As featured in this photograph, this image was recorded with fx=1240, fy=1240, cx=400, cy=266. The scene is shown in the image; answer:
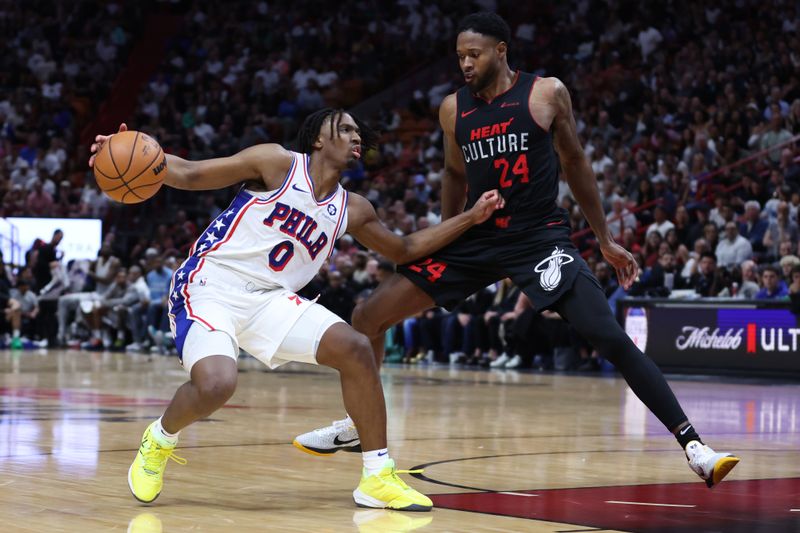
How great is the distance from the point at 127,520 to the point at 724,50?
1623cm

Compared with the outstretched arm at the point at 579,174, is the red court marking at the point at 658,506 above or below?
below

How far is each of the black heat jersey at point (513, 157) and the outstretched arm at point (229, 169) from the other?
95 cm

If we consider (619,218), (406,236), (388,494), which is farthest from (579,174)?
(619,218)

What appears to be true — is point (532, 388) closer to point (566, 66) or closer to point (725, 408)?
point (725, 408)

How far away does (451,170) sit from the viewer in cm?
577

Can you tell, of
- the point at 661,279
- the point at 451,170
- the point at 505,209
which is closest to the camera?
the point at 505,209

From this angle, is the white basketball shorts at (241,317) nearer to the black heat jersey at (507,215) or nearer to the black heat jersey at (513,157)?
the black heat jersey at (507,215)

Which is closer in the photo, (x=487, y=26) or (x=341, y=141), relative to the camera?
(x=341, y=141)

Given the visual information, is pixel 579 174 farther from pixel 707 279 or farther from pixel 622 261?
pixel 707 279

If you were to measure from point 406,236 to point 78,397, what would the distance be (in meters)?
5.48

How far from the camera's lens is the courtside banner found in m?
13.5

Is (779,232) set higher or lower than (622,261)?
higher

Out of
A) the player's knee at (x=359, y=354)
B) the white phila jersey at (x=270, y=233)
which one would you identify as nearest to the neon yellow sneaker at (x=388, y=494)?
the player's knee at (x=359, y=354)

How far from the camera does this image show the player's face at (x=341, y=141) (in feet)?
16.8
